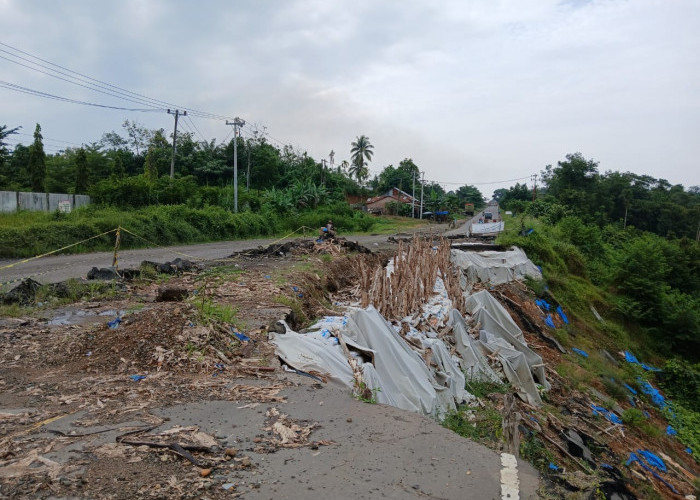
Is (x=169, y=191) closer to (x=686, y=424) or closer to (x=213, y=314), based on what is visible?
(x=213, y=314)

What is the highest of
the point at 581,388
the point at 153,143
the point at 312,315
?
the point at 153,143

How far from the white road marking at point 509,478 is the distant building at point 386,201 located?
160 feet

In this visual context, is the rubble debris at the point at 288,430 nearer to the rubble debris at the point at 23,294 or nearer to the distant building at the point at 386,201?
the rubble debris at the point at 23,294

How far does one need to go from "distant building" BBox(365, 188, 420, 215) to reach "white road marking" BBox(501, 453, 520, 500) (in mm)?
48786

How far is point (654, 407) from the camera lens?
13.2 m

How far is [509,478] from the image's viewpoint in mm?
3416

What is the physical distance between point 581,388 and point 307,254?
8659 millimetres

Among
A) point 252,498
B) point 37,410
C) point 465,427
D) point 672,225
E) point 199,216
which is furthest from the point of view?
point 672,225

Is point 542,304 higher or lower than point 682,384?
higher

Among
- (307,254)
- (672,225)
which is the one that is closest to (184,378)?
(307,254)

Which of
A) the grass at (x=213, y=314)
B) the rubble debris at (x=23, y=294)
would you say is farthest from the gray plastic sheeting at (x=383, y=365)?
the rubble debris at (x=23, y=294)

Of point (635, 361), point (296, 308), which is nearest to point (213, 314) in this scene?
point (296, 308)

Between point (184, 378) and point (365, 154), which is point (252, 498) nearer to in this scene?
point (184, 378)

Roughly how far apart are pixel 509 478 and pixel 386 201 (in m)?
52.6
